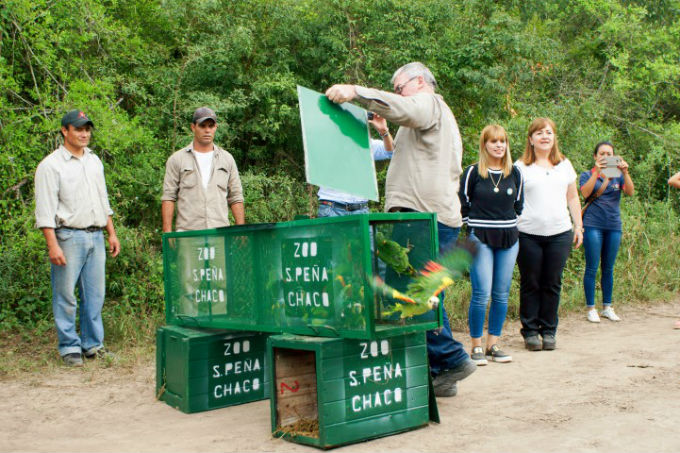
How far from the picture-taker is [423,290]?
3531 mm

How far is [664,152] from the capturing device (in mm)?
11609

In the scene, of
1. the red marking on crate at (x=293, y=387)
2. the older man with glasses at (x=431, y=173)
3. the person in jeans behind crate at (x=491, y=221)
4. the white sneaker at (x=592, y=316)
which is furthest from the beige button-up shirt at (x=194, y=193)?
the white sneaker at (x=592, y=316)

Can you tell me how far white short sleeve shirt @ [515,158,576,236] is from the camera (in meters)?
5.90

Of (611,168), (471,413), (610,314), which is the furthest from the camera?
(610,314)

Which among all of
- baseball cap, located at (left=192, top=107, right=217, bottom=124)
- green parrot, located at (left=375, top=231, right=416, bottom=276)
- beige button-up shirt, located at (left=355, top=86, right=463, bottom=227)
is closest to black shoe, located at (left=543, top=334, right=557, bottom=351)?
beige button-up shirt, located at (left=355, top=86, right=463, bottom=227)

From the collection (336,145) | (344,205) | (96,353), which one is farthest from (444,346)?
(96,353)

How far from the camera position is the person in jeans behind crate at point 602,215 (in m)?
7.22

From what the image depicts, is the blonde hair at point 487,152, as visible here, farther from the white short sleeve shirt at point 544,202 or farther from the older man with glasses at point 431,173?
the older man with glasses at point 431,173

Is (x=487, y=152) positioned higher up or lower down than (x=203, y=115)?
lower down

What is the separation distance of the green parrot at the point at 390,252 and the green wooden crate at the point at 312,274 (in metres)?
0.03

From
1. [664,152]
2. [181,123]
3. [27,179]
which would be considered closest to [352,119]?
[27,179]

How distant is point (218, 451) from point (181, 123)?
5.79 metres

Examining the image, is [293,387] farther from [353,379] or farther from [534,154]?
[534,154]

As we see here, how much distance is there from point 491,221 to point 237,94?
15.3 feet
